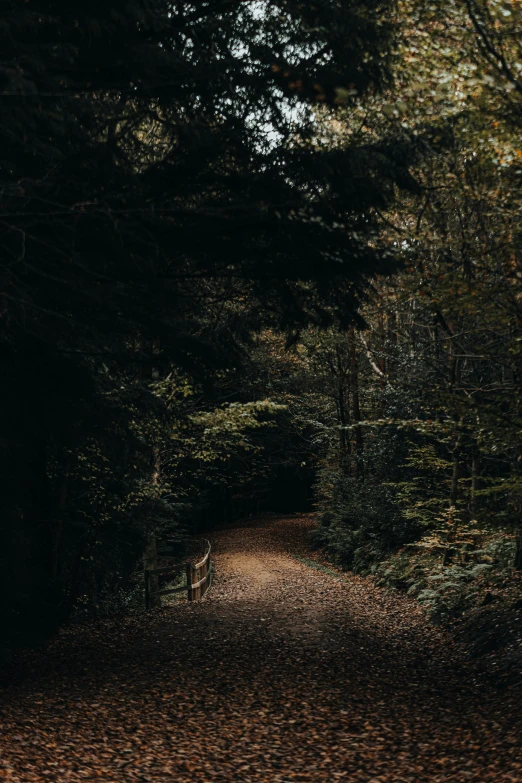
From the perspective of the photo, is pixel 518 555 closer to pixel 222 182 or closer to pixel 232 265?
pixel 232 265

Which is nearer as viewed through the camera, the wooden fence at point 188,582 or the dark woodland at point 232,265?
the dark woodland at point 232,265

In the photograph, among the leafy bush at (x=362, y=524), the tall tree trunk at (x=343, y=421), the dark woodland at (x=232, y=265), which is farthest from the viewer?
the tall tree trunk at (x=343, y=421)

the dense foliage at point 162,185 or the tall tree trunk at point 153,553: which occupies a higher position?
the dense foliage at point 162,185

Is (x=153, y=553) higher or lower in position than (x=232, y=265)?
lower

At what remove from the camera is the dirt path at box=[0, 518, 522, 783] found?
18.6 feet

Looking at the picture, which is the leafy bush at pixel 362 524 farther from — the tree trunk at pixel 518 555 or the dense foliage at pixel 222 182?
the dense foliage at pixel 222 182

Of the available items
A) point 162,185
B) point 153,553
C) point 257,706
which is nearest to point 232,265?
point 162,185

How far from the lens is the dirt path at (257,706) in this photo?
18.6ft

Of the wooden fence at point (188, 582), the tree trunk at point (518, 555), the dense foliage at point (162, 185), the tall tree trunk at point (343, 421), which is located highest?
the dense foliage at point (162, 185)

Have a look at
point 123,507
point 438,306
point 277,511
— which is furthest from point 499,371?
point 277,511

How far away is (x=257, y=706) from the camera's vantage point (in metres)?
7.37

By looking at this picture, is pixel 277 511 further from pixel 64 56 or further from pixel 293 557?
pixel 64 56

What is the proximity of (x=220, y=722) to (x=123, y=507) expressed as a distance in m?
5.39

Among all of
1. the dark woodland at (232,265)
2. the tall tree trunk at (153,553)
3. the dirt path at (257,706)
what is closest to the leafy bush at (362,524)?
the tall tree trunk at (153,553)
